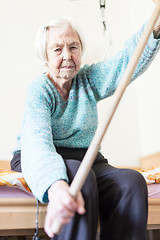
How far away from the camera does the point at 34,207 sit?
0.78 m

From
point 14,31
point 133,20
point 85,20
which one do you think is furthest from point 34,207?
point 133,20

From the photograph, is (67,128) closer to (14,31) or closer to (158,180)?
(158,180)

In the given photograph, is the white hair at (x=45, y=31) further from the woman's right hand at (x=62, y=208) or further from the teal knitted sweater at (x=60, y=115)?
the woman's right hand at (x=62, y=208)

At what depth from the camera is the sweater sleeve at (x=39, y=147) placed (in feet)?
2.06

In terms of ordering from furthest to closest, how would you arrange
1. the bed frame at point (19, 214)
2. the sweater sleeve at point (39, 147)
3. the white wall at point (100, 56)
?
1. the white wall at point (100, 56)
2. the bed frame at point (19, 214)
3. the sweater sleeve at point (39, 147)

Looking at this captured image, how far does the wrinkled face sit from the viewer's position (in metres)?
0.88

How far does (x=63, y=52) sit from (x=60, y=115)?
19cm

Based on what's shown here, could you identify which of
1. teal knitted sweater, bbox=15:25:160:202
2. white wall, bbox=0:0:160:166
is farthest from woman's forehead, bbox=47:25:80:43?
white wall, bbox=0:0:160:166

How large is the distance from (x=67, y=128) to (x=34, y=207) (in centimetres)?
24

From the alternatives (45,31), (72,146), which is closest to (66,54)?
(45,31)

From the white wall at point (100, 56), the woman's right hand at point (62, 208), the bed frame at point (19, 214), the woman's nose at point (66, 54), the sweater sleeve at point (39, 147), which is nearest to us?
the woman's right hand at point (62, 208)

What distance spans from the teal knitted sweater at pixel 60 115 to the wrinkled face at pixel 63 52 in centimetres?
5

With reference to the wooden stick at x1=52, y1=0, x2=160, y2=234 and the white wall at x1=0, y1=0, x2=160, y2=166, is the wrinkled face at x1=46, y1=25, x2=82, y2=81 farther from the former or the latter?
the white wall at x1=0, y1=0, x2=160, y2=166

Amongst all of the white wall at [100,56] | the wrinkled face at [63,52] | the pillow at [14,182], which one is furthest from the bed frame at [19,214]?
the white wall at [100,56]
